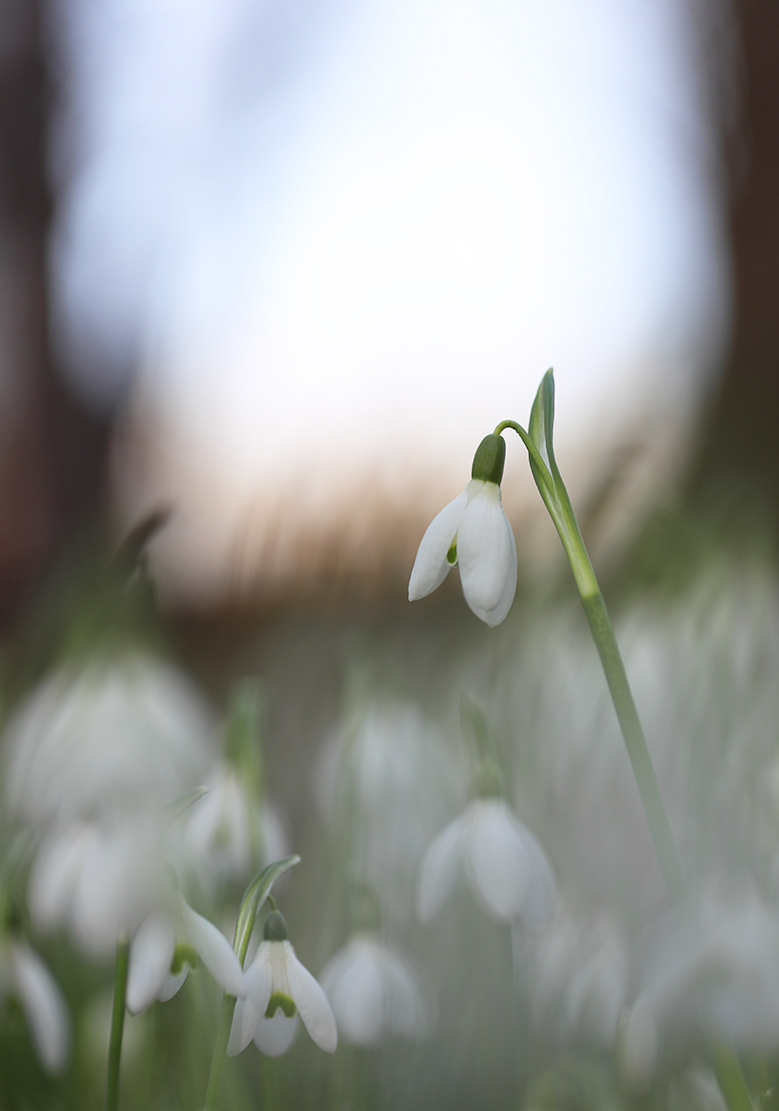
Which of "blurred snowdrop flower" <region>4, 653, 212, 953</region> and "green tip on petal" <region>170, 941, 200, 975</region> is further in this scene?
"blurred snowdrop flower" <region>4, 653, 212, 953</region>

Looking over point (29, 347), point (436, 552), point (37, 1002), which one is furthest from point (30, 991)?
point (29, 347)

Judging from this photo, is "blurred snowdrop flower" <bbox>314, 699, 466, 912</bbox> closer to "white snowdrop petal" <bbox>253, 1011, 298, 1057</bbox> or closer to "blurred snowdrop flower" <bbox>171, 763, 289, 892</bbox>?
"blurred snowdrop flower" <bbox>171, 763, 289, 892</bbox>

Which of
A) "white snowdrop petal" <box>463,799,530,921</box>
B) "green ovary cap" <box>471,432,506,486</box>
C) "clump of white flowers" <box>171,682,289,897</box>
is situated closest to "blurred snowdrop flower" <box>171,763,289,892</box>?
"clump of white flowers" <box>171,682,289,897</box>

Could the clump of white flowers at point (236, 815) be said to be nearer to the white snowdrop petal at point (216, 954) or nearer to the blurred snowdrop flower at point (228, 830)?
the blurred snowdrop flower at point (228, 830)

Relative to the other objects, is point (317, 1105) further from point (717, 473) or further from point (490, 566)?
point (717, 473)

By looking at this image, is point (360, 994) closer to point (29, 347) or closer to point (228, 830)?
point (228, 830)
